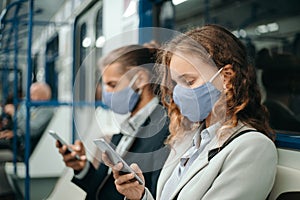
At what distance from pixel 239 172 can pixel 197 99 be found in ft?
0.81

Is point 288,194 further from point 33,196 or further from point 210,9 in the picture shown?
point 33,196

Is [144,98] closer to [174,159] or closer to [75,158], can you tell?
[174,159]

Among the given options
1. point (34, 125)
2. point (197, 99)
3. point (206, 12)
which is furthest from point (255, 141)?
point (34, 125)

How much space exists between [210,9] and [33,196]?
2061mm

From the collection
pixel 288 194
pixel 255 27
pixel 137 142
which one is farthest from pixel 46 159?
pixel 288 194

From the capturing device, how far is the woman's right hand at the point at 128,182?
1.25 meters

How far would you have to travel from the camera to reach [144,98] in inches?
65.6

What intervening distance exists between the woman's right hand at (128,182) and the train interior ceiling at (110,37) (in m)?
0.33

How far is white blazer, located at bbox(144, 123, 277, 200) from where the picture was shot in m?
1.02

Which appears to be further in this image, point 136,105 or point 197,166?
point 136,105

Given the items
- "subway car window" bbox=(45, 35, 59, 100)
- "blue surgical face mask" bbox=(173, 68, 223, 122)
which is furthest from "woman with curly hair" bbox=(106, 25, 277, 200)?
"subway car window" bbox=(45, 35, 59, 100)

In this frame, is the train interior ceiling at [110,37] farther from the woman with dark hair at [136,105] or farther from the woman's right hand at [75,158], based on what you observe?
the woman with dark hair at [136,105]

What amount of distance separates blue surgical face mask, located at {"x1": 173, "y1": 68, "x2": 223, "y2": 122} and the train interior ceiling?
31 cm

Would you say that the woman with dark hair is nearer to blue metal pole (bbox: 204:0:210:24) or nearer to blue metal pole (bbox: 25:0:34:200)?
blue metal pole (bbox: 204:0:210:24)
